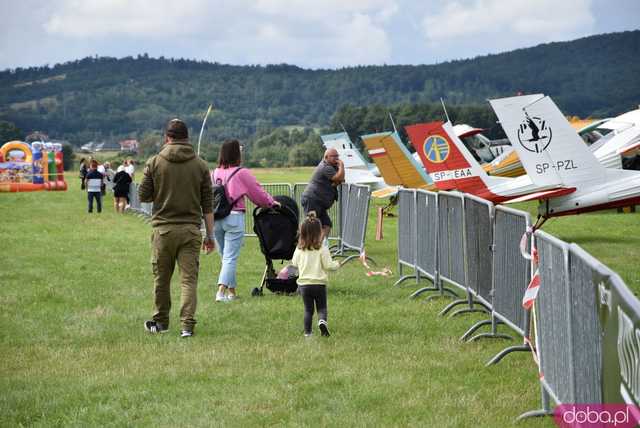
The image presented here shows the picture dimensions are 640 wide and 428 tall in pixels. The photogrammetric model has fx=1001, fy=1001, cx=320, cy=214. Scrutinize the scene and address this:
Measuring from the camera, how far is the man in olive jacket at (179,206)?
30.1 feet

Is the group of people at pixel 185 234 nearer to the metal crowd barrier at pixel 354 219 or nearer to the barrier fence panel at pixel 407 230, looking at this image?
the barrier fence panel at pixel 407 230

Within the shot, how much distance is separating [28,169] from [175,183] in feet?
157

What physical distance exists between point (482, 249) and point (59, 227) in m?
19.2

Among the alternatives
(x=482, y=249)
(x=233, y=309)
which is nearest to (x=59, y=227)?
(x=233, y=309)

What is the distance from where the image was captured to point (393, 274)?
47.5ft

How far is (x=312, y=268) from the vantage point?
908 centimetres

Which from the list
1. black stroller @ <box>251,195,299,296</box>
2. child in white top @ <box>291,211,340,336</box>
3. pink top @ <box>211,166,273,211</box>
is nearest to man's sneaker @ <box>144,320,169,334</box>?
child in white top @ <box>291,211,340,336</box>

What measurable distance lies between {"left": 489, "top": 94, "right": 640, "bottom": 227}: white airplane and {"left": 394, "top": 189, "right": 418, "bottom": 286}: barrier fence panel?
4777mm

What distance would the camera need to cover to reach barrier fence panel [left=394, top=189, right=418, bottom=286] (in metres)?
12.8

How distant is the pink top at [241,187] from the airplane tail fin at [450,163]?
9658mm

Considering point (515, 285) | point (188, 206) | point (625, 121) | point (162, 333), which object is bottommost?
point (162, 333)

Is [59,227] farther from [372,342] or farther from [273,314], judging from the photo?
[372,342]

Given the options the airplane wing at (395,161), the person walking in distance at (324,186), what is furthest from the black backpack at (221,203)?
the airplane wing at (395,161)

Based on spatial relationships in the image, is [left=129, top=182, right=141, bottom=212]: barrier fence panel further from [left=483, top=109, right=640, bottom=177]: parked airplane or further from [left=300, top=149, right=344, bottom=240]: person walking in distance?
[left=300, top=149, right=344, bottom=240]: person walking in distance
